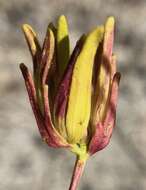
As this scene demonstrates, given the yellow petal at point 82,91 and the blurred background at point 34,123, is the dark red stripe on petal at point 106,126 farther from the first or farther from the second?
the blurred background at point 34,123

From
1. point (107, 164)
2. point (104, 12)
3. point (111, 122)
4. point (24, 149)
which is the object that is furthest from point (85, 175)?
point (111, 122)

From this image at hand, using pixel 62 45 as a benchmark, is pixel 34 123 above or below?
below

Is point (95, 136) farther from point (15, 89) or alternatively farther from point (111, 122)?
point (15, 89)

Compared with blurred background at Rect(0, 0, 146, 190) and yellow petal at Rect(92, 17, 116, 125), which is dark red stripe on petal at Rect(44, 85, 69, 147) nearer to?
yellow petal at Rect(92, 17, 116, 125)

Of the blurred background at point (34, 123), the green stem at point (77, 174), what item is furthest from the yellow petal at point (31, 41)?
the blurred background at point (34, 123)

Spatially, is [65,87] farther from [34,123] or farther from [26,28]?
[34,123]

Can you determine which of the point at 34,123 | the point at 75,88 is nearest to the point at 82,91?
the point at 75,88

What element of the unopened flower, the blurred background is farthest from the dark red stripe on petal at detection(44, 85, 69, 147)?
the blurred background
